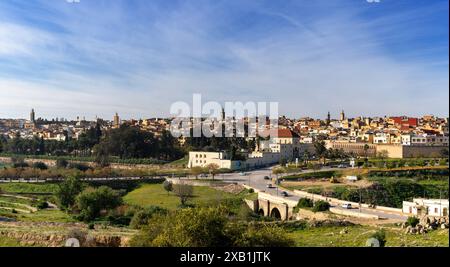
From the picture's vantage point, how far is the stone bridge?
13383mm

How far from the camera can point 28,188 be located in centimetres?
1761

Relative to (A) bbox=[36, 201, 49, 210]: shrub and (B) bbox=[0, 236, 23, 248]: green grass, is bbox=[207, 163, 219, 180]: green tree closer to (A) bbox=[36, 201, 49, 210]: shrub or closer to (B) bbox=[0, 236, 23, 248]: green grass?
(A) bbox=[36, 201, 49, 210]: shrub

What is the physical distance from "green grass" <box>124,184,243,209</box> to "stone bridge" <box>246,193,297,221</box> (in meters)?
1.16

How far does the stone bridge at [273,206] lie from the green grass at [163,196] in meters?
1.16

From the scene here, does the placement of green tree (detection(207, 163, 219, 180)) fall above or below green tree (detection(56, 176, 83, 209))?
above

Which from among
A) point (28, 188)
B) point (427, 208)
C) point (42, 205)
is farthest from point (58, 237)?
point (28, 188)

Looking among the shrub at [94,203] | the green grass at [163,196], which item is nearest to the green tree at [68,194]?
the shrub at [94,203]

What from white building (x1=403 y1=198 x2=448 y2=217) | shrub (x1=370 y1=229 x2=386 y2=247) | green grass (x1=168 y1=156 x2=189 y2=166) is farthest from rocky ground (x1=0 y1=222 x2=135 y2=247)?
green grass (x1=168 y1=156 x2=189 y2=166)

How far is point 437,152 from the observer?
1196 inches

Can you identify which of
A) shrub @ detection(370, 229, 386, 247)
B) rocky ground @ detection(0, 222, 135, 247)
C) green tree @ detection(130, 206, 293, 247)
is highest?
green tree @ detection(130, 206, 293, 247)

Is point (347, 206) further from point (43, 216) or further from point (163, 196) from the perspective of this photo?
point (43, 216)

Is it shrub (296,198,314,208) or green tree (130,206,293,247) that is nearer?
green tree (130,206,293,247)
